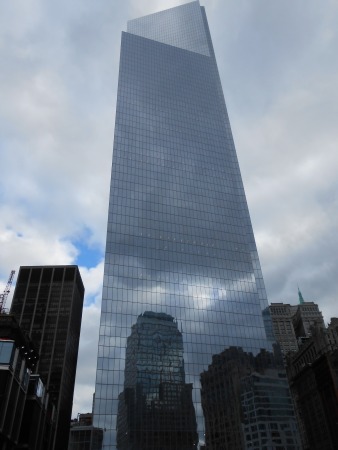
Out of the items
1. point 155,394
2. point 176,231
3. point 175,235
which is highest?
point 176,231

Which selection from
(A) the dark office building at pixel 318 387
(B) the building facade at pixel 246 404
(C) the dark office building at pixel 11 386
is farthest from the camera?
(A) the dark office building at pixel 318 387

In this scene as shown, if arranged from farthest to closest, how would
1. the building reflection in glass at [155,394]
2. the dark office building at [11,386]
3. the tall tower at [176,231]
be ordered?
the tall tower at [176,231], the building reflection in glass at [155,394], the dark office building at [11,386]

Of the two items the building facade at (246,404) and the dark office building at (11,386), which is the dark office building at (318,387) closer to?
the building facade at (246,404)

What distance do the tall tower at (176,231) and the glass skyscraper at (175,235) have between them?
285 mm

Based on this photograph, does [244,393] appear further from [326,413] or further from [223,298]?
[326,413]

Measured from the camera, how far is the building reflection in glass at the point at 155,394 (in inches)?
3223

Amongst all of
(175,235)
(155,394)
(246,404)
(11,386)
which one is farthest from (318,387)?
(11,386)

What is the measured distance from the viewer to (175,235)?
115 metres

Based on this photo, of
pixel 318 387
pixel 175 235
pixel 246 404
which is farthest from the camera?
pixel 318 387

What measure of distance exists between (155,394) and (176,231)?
4537 cm

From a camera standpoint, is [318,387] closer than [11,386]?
No

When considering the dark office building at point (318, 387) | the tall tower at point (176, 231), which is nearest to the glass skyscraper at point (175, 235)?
the tall tower at point (176, 231)

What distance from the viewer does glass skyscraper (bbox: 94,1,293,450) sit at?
92.7 m

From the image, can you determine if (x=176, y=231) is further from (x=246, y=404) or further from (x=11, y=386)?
(x=11, y=386)
